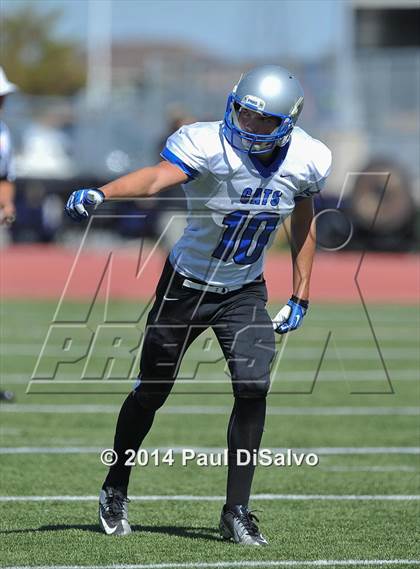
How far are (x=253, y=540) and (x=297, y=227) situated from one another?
3.89 ft

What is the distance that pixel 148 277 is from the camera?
1542 centimetres

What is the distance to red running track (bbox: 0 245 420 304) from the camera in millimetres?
14836

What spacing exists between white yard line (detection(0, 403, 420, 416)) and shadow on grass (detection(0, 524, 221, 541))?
8.93 feet

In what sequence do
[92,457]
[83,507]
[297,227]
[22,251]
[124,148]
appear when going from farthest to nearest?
[124,148] < [22,251] < [92,457] < [83,507] < [297,227]

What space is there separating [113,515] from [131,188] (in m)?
1.27

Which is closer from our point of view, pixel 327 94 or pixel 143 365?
pixel 143 365

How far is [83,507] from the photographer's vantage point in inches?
209

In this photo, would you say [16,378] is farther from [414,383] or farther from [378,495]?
[378,495]

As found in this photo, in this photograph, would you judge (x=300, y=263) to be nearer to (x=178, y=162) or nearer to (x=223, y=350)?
(x=223, y=350)

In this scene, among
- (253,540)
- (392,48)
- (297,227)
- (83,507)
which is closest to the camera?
(253,540)

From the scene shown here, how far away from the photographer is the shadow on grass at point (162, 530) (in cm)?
479

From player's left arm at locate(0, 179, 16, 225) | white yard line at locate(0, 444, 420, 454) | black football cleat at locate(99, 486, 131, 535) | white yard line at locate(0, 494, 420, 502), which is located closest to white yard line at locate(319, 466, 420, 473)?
white yard line at locate(0, 444, 420, 454)

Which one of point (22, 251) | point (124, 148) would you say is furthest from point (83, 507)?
point (124, 148)

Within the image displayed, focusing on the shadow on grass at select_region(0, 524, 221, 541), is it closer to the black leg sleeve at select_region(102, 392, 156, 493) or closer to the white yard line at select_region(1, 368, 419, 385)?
the black leg sleeve at select_region(102, 392, 156, 493)
